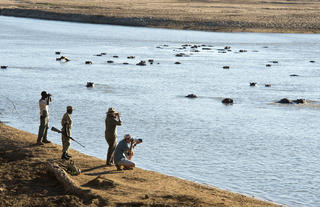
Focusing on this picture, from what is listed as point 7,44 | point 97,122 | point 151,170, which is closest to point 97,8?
point 7,44

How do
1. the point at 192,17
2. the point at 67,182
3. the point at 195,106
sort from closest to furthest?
the point at 67,182
the point at 195,106
the point at 192,17

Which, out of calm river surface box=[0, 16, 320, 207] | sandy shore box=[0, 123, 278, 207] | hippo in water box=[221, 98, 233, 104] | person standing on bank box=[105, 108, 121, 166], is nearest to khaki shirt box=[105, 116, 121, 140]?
person standing on bank box=[105, 108, 121, 166]

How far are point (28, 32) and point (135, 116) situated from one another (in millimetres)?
67526

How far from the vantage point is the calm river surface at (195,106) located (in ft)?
68.8

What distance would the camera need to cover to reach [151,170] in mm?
20141

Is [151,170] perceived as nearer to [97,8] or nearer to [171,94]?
[171,94]

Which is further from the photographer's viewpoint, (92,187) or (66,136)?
(66,136)

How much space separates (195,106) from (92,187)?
19.1m

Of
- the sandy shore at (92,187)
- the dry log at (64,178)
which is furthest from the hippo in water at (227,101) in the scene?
the dry log at (64,178)

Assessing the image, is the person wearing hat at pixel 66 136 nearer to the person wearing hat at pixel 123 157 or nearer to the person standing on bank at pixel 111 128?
the person standing on bank at pixel 111 128

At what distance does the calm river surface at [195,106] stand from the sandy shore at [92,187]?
7.46ft

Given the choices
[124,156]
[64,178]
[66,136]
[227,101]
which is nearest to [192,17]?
[227,101]

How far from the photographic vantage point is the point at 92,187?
15.6m

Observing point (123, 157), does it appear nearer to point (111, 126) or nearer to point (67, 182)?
point (111, 126)
